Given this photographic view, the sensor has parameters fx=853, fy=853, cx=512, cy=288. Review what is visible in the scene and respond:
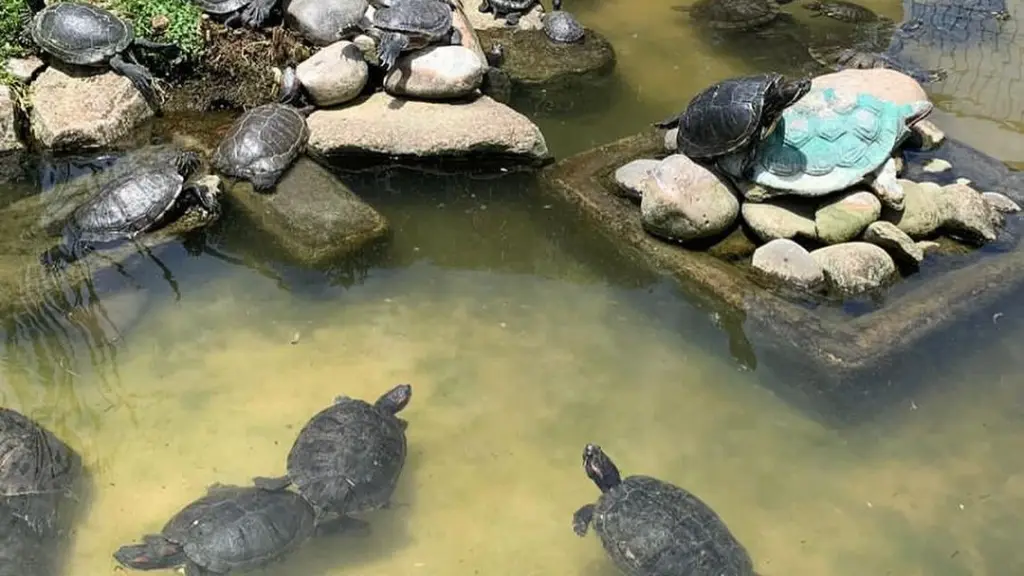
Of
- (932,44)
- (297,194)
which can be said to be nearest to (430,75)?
(297,194)

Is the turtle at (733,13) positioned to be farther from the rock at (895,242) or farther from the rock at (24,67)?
the rock at (24,67)

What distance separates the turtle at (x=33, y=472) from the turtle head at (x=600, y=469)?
2399mm

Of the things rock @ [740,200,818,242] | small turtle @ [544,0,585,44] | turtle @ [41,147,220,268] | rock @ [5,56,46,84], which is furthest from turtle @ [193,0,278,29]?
rock @ [740,200,818,242]

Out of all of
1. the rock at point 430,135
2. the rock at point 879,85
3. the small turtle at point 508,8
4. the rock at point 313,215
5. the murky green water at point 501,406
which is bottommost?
the murky green water at point 501,406

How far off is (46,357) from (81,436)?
26.3 inches

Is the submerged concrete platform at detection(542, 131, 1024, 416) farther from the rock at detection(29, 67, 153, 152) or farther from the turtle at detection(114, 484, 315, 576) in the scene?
the rock at detection(29, 67, 153, 152)

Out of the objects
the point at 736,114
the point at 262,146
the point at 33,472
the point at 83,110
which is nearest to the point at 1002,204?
the point at 736,114

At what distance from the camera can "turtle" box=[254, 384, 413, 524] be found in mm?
3801

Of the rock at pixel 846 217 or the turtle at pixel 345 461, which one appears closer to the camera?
the turtle at pixel 345 461

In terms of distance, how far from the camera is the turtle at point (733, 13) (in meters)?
8.95

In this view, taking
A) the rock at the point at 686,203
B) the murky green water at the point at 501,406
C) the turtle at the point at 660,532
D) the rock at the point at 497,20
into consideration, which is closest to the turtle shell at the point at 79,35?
the murky green water at the point at 501,406

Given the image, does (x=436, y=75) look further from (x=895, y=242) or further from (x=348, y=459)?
(x=348, y=459)

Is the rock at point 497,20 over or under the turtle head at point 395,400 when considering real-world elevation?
over

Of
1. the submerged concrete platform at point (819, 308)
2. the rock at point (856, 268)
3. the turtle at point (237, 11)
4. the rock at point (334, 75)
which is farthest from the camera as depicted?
the turtle at point (237, 11)
